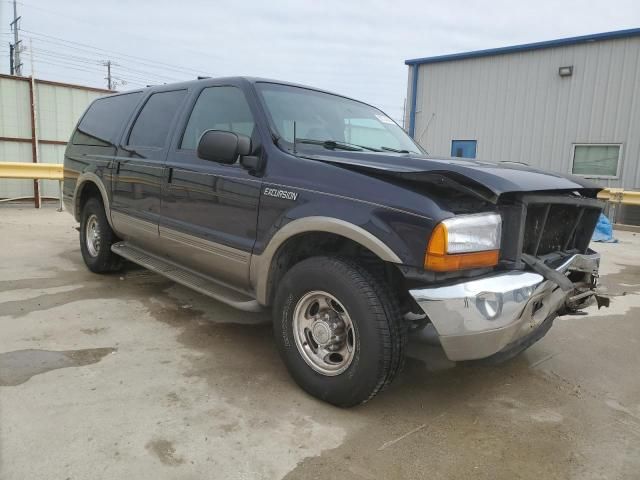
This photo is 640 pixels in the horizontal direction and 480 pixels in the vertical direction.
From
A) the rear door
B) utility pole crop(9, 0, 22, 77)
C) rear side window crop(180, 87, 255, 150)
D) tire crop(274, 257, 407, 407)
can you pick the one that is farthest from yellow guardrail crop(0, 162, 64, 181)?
utility pole crop(9, 0, 22, 77)

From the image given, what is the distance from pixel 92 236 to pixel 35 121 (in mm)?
7304

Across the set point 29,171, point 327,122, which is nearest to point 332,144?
point 327,122

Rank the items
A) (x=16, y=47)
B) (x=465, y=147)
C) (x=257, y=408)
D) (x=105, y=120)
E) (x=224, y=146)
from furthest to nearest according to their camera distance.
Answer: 1. (x=16, y=47)
2. (x=465, y=147)
3. (x=105, y=120)
4. (x=224, y=146)
5. (x=257, y=408)

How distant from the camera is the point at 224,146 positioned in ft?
9.43

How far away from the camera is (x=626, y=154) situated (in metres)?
11.0

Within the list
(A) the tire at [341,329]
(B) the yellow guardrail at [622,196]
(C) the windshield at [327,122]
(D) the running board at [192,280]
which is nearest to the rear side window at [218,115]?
(C) the windshield at [327,122]

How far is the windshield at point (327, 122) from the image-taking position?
3.20 meters

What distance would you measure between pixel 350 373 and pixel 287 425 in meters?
0.42

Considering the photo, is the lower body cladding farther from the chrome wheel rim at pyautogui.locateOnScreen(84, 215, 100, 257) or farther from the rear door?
the chrome wheel rim at pyautogui.locateOnScreen(84, 215, 100, 257)

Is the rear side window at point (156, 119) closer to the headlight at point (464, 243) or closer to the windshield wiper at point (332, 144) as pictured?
the windshield wiper at point (332, 144)

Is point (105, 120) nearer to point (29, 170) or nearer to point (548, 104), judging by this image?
A: point (29, 170)

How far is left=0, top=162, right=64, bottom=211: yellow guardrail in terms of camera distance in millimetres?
9617

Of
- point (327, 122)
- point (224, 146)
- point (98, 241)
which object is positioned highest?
point (327, 122)

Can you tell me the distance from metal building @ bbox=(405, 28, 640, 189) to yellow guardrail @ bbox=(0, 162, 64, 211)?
824 centimetres
